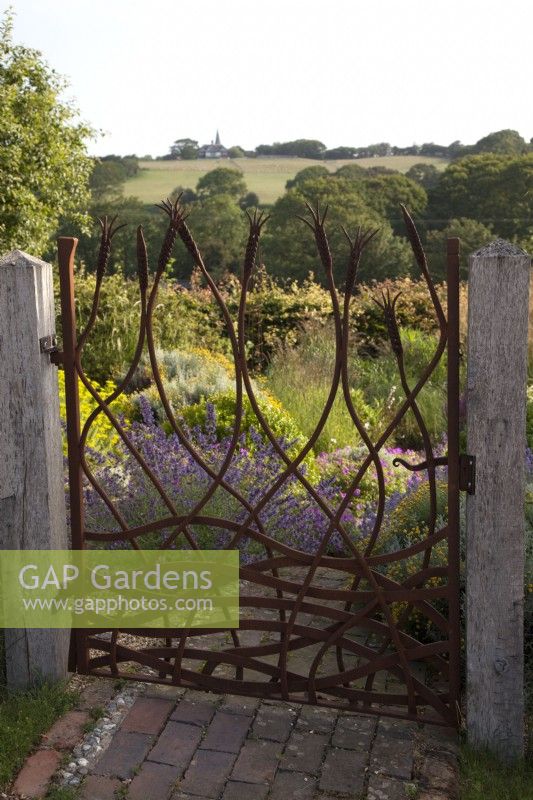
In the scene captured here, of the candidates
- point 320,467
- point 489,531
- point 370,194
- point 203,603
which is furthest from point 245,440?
point 370,194

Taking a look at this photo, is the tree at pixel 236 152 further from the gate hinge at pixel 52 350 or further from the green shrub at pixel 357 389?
the gate hinge at pixel 52 350

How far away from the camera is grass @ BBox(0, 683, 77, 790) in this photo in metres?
2.62

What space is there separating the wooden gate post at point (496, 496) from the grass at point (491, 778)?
4 centimetres

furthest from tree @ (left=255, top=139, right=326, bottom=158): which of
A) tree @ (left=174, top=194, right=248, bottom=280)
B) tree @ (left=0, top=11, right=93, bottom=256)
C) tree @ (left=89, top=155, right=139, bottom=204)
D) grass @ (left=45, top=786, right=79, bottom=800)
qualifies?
grass @ (left=45, top=786, right=79, bottom=800)

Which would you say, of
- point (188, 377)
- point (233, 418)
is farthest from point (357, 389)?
point (233, 418)

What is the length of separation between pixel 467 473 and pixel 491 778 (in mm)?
935

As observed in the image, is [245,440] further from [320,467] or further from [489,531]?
[489,531]

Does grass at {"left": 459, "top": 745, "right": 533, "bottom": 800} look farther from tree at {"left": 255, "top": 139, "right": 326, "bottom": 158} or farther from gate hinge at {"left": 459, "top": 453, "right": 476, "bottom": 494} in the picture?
tree at {"left": 255, "top": 139, "right": 326, "bottom": 158}

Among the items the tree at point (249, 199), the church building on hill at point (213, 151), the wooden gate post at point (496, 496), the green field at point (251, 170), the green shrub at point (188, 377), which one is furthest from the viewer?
the church building on hill at point (213, 151)

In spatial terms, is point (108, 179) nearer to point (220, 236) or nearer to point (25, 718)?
point (220, 236)

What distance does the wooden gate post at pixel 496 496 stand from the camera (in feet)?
7.62

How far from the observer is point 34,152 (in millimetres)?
15562

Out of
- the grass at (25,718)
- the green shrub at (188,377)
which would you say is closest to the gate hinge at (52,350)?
the grass at (25,718)

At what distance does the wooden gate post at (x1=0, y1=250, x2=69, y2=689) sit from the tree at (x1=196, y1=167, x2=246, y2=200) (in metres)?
35.8
